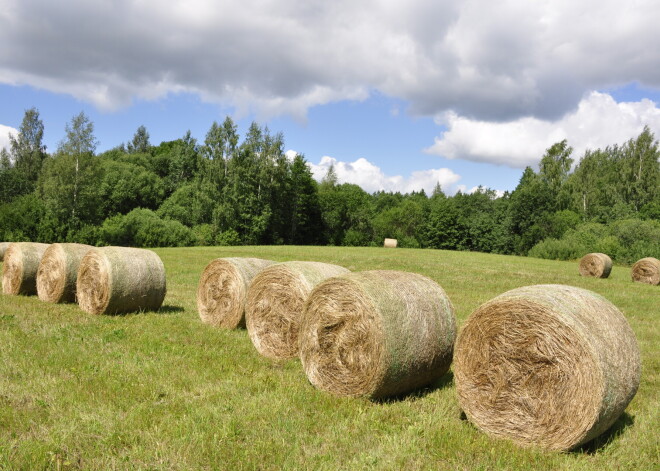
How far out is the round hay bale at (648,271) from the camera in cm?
2752

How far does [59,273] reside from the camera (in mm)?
12961

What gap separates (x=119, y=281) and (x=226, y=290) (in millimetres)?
2610

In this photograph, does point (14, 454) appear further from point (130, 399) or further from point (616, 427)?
point (616, 427)

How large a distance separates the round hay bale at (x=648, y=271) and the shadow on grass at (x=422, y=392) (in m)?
25.5

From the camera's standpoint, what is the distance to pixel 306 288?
8.95 meters

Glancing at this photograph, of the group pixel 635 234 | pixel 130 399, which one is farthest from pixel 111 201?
pixel 130 399

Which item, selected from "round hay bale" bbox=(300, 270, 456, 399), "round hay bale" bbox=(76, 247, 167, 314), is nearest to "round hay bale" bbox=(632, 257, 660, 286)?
"round hay bale" bbox=(300, 270, 456, 399)

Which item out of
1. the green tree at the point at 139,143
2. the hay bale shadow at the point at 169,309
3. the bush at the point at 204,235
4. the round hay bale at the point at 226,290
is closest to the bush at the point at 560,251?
the bush at the point at 204,235

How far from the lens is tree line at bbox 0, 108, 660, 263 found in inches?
1928

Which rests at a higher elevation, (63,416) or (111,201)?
(111,201)

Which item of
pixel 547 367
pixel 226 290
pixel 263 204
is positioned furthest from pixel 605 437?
pixel 263 204

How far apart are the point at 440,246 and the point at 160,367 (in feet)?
246

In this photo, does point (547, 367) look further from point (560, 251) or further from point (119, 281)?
point (560, 251)

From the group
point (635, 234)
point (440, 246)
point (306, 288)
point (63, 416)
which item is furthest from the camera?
point (440, 246)
